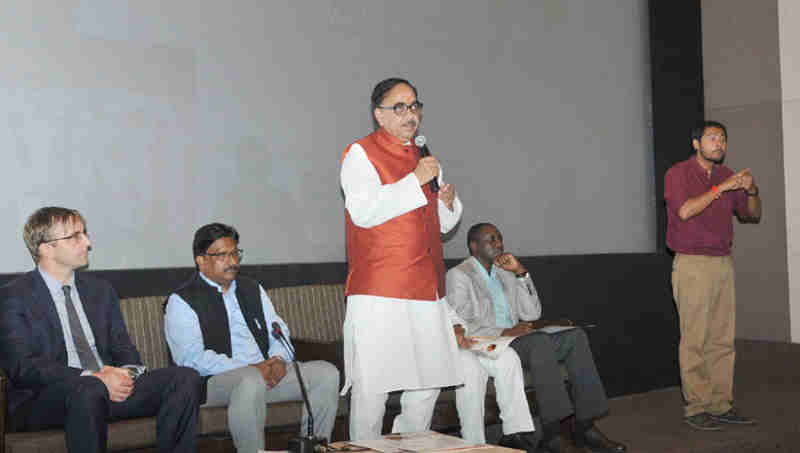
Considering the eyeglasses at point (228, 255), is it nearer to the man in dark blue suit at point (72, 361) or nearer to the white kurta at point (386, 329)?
the man in dark blue suit at point (72, 361)

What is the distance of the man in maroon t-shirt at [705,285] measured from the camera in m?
4.64

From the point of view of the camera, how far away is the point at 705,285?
4625 millimetres

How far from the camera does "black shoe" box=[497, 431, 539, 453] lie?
13.0 ft

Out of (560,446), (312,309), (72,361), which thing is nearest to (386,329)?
(72,361)

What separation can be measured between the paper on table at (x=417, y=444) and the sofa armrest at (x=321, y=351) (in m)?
1.13

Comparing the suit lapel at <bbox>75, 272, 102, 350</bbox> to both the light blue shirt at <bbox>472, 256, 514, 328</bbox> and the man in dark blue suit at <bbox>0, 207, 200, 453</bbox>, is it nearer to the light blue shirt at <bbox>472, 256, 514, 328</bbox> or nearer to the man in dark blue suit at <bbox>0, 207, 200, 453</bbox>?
the man in dark blue suit at <bbox>0, 207, 200, 453</bbox>

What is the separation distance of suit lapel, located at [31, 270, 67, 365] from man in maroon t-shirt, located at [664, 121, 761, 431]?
10.2 feet

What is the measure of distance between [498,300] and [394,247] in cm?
162

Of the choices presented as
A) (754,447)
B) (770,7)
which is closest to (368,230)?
(754,447)

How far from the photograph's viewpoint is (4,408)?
2787 mm

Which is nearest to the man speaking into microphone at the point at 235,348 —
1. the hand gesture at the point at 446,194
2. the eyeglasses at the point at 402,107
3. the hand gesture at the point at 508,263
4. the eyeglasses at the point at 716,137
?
the hand gesture at the point at 446,194

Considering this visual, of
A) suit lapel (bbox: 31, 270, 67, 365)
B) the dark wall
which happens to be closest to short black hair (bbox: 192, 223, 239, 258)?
suit lapel (bbox: 31, 270, 67, 365)

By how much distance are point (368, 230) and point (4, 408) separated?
130 cm

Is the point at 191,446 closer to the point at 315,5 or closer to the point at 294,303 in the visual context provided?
the point at 294,303
